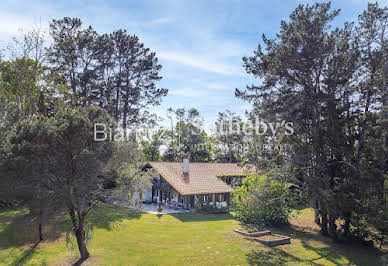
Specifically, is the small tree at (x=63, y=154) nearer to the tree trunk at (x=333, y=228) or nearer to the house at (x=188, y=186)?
the house at (x=188, y=186)

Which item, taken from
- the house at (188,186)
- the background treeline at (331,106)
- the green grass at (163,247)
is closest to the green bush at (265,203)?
the green grass at (163,247)

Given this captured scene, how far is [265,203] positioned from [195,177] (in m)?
11.0

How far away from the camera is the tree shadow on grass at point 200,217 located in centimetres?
2404

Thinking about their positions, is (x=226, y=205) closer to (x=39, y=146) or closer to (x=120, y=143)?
(x=120, y=143)

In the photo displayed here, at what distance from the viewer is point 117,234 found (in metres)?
18.0

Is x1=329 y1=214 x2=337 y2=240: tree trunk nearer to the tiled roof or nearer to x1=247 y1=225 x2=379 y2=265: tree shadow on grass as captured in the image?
x1=247 y1=225 x2=379 y2=265: tree shadow on grass

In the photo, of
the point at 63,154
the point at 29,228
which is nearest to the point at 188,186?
the point at 29,228

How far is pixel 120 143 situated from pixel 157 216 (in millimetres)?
12511

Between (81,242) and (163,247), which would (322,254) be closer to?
(163,247)

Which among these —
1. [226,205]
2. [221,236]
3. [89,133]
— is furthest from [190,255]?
[226,205]

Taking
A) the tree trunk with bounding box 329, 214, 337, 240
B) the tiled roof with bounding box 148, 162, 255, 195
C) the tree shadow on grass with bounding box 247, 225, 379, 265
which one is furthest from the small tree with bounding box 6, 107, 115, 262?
the tree trunk with bounding box 329, 214, 337, 240

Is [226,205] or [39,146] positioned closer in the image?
[39,146]

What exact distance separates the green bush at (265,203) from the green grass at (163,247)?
1.22 metres

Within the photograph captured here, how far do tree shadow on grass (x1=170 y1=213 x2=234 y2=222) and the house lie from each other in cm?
177
